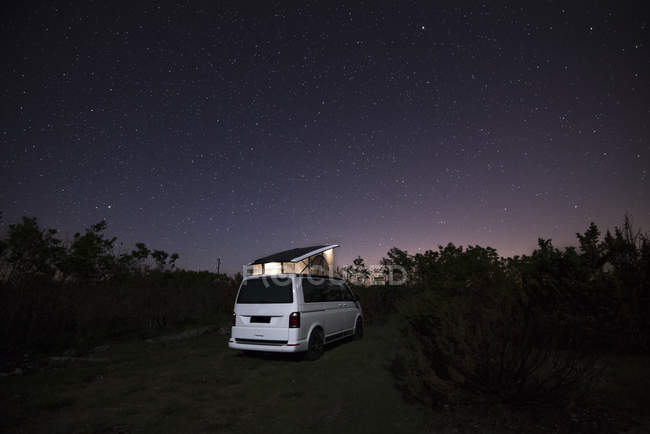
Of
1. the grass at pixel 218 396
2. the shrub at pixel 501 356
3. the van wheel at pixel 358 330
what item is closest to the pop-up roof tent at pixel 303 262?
the van wheel at pixel 358 330

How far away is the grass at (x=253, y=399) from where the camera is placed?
408 centimetres

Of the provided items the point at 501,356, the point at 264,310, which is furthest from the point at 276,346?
the point at 501,356

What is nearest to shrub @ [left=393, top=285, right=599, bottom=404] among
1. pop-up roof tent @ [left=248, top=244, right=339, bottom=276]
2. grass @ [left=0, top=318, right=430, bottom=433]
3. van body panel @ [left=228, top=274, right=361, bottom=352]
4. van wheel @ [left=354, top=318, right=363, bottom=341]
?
grass @ [left=0, top=318, right=430, bottom=433]

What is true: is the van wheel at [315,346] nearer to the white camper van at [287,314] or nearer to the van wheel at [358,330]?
the white camper van at [287,314]

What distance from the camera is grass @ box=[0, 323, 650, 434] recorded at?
4.08 meters

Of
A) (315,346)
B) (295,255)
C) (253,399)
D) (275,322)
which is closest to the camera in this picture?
(253,399)

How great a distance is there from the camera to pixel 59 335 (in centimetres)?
1046

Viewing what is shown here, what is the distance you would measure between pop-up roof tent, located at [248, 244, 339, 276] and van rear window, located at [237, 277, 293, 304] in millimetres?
10464

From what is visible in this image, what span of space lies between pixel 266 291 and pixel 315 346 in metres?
1.57

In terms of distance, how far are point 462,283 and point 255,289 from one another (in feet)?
14.2

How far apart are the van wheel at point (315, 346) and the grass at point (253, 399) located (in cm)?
26

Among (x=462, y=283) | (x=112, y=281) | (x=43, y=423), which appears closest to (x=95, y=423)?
(x=43, y=423)

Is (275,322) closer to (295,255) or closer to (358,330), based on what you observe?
(358,330)

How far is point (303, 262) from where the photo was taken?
19.8 metres
